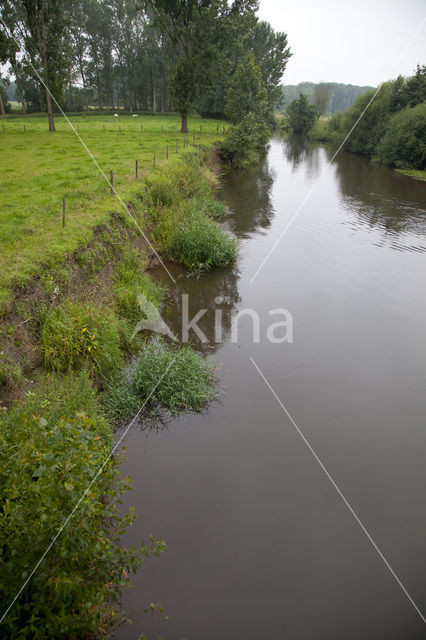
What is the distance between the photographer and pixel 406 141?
38.8 metres

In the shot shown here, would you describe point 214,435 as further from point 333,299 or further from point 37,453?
point 333,299

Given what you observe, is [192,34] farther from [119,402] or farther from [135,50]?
[135,50]

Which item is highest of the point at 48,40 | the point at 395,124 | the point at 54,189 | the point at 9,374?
the point at 48,40

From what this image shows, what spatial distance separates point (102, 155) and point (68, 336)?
18353mm

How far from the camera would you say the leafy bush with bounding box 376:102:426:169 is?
123 feet

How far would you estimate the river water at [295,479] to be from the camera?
195 inches

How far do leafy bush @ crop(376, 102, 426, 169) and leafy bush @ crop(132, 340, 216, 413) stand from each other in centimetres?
4011

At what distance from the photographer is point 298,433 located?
7613mm

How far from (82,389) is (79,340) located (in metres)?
1.28

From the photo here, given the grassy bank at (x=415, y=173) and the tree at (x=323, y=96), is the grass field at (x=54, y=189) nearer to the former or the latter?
the grassy bank at (x=415, y=173)

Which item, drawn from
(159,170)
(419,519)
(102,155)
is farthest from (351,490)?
(102,155)

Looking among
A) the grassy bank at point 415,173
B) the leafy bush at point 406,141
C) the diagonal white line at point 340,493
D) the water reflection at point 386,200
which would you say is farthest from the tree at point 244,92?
the diagonal white line at point 340,493


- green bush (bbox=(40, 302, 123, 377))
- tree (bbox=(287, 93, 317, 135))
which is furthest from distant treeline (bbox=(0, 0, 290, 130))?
green bush (bbox=(40, 302, 123, 377))

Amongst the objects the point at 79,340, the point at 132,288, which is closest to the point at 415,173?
the point at 132,288
